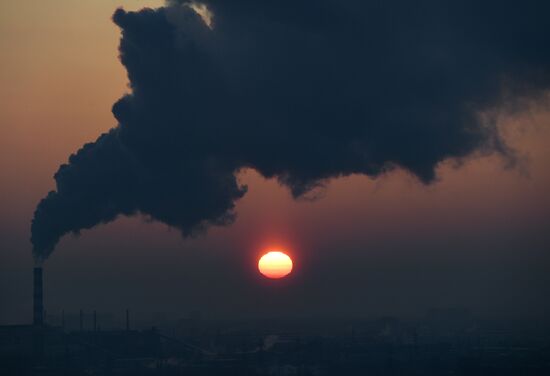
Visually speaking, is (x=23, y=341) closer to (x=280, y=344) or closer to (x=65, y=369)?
(x=65, y=369)

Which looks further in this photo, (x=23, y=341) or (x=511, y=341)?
(x=511, y=341)

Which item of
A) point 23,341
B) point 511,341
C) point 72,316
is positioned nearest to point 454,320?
point 511,341

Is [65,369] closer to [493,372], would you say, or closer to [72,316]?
[493,372]

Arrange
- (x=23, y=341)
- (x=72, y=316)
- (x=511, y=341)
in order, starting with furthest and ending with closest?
(x=72, y=316) < (x=511, y=341) < (x=23, y=341)

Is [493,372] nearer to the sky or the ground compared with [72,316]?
nearer to the ground

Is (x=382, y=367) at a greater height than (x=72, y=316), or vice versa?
(x=72, y=316)

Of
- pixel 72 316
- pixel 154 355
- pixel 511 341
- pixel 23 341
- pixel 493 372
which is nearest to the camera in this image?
pixel 493 372

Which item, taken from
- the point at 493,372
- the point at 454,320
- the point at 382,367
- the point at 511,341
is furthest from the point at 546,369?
the point at 454,320

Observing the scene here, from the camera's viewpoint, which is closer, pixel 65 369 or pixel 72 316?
pixel 65 369

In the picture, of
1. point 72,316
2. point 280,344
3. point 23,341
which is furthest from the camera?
point 72,316
